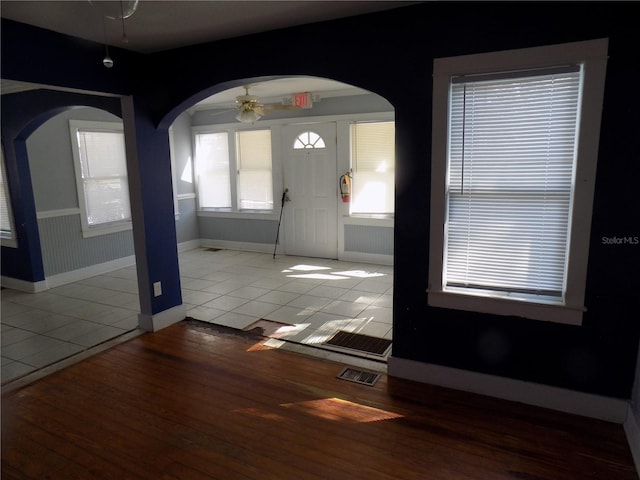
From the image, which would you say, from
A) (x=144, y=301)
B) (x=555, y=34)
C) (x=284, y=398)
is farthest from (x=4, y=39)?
(x=555, y=34)

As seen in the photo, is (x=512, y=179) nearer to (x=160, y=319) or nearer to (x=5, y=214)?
(x=160, y=319)

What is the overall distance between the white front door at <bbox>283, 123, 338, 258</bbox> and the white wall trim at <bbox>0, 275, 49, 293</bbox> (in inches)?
135

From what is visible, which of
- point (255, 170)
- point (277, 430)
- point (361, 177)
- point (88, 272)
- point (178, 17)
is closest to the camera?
point (277, 430)

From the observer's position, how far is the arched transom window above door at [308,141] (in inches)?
247

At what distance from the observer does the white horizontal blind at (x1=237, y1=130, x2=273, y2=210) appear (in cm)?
683

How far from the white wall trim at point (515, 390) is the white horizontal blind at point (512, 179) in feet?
1.95

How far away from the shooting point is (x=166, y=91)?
141 inches

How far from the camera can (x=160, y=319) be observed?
12.8ft

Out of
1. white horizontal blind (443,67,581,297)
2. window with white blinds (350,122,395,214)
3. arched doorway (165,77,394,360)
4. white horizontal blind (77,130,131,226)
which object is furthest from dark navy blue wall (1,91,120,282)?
white horizontal blind (443,67,581,297)

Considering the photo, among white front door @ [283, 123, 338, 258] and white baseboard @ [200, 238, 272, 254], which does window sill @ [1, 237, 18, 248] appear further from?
white front door @ [283, 123, 338, 258]

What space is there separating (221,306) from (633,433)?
11.7 ft

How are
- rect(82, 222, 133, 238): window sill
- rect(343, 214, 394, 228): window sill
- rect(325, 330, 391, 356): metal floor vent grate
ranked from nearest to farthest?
rect(325, 330, 391, 356): metal floor vent grate
rect(82, 222, 133, 238): window sill
rect(343, 214, 394, 228): window sill

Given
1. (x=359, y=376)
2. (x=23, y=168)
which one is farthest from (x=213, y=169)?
(x=359, y=376)

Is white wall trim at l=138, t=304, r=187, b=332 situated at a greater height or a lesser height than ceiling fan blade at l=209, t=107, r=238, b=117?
lesser
